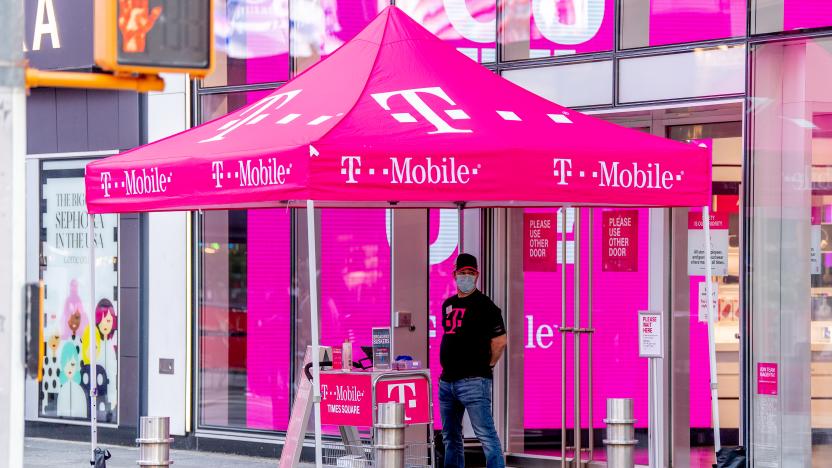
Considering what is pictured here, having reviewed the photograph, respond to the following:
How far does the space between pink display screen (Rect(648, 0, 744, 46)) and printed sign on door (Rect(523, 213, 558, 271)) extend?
1.83m

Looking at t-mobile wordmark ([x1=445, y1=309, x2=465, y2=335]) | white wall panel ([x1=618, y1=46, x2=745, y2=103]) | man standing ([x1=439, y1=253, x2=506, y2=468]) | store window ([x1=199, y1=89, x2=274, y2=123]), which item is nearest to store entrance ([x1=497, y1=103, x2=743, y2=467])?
white wall panel ([x1=618, y1=46, x2=745, y2=103])

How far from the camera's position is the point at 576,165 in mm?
8891

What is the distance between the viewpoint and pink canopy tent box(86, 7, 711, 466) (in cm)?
843

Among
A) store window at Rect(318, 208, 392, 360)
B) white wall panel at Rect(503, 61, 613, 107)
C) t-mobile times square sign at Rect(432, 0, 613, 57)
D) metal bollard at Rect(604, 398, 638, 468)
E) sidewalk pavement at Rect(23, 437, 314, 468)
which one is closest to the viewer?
metal bollard at Rect(604, 398, 638, 468)

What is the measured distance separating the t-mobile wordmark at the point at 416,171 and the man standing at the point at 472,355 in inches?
84.0

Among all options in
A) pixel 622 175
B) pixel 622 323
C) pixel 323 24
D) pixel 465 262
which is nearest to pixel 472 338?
pixel 465 262

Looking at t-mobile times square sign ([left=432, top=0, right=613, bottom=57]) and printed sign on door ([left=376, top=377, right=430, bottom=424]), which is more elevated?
t-mobile times square sign ([left=432, top=0, right=613, bottom=57])

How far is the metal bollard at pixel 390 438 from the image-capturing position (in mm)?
8484

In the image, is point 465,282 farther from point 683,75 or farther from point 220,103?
point 220,103

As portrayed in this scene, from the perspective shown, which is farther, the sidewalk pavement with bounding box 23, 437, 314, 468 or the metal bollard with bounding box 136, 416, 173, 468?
the sidewalk pavement with bounding box 23, 437, 314, 468

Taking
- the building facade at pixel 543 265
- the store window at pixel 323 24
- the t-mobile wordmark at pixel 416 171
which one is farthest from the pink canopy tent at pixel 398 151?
the store window at pixel 323 24

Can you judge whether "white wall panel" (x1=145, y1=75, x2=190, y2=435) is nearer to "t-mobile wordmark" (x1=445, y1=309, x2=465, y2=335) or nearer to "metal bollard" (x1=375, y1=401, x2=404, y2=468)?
"t-mobile wordmark" (x1=445, y1=309, x2=465, y2=335)

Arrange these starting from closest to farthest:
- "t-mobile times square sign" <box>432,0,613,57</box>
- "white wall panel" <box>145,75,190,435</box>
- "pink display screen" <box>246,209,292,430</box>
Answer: "t-mobile times square sign" <box>432,0,613,57</box> → "pink display screen" <box>246,209,292,430</box> → "white wall panel" <box>145,75,190,435</box>

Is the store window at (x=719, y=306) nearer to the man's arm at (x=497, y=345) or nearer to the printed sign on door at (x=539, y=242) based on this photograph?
the printed sign on door at (x=539, y=242)
